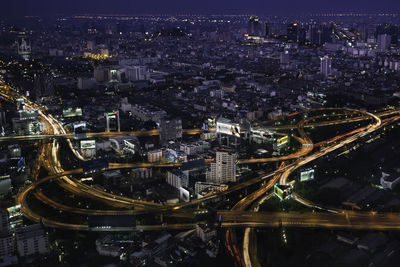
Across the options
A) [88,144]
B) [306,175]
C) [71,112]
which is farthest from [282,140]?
[71,112]

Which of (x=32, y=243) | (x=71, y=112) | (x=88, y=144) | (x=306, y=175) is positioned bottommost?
(x=32, y=243)

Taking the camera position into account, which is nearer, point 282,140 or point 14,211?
point 14,211

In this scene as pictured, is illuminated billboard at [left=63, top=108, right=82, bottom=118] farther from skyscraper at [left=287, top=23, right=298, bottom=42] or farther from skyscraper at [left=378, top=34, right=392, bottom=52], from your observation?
skyscraper at [left=287, top=23, right=298, bottom=42]

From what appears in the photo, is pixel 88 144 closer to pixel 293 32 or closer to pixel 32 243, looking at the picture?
pixel 32 243

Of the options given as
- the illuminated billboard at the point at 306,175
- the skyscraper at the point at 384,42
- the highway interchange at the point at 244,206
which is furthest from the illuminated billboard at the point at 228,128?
the skyscraper at the point at 384,42

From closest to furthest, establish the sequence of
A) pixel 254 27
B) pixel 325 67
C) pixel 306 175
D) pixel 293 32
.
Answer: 1. pixel 306 175
2. pixel 325 67
3. pixel 293 32
4. pixel 254 27

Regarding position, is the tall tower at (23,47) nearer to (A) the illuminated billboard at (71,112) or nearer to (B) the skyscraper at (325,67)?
(A) the illuminated billboard at (71,112)

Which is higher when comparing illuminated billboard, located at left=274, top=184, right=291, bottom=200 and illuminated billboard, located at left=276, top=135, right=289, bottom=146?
illuminated billboard, located at left=276, top=135, right=289, bottom=146

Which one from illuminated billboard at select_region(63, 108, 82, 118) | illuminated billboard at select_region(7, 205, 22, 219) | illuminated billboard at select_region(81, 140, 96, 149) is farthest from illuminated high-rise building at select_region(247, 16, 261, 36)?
illuminated billboard at select_region(7, 205, 22, 219)
